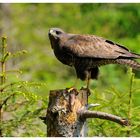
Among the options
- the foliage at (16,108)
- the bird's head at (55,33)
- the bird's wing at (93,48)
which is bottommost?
the foliage at (16,108)

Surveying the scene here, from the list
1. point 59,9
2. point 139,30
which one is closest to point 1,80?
point 139,30

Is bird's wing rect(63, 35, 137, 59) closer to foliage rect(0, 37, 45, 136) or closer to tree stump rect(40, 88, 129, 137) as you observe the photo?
foliage rect(0, 37, 45, 136)

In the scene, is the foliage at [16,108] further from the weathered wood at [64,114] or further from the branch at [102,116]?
the branch at [102,116]

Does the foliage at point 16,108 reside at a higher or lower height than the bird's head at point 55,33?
lower

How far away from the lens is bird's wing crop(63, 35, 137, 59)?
8.20m

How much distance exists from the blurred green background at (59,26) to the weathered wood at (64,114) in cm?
1344

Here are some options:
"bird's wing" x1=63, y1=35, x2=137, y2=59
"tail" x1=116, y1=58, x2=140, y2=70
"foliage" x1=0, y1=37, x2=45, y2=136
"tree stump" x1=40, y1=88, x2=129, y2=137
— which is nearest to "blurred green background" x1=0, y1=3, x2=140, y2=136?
"foliage" x1=0, y1=37, x2=45, y2=136

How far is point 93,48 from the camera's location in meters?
8.38

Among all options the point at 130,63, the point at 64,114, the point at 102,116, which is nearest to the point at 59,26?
the point at 130,63

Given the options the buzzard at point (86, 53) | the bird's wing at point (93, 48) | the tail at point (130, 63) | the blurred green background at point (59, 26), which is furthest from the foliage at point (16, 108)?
the blurred green background at point (59, 26)

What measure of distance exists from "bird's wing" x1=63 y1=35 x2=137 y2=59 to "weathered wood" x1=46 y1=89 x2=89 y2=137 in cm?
65

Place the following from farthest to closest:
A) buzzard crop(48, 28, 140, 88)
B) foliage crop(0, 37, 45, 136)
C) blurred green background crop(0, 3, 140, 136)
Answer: blurred green background crop(0, 3, 140, 136) < buzzard crop(48, 28, 140, 88) < foliage crop(0, 37, 45, 136)

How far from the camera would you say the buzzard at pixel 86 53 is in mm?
8211

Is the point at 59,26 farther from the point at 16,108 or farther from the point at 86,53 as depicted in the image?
the point at 86,53
